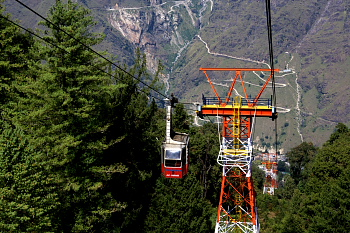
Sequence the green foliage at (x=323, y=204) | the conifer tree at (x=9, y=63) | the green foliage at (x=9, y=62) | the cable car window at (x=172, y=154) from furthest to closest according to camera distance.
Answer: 1. the green foliage at (x=323, y=204)
2. the green foliage at (x=9, y=62)
3. the conifer tree at (x=9, y=63)
4. the cable car window at (x=172, y=154)

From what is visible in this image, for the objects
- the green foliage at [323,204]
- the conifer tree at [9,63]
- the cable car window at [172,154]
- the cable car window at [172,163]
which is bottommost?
the green foliage at [323,204]

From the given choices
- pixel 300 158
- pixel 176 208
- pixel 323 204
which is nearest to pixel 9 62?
pixel 176 208

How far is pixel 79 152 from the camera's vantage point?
23750 millimetres

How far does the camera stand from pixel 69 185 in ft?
71.6

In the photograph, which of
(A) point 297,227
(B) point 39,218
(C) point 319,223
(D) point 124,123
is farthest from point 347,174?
(B) point 39,218

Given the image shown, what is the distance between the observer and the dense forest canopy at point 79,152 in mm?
18328

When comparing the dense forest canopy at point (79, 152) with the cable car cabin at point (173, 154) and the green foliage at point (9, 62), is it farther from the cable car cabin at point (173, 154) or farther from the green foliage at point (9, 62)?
the cable car cabin at point (173, 154)

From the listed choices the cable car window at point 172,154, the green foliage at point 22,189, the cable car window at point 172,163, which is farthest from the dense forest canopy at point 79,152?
the cable car window at point 172,163

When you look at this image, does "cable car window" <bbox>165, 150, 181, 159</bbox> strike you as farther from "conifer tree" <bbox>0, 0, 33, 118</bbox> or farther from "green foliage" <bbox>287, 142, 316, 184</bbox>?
"green foliage" <bbox>287, 142, 316, 184</bbox>

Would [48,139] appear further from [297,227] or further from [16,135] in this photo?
[297,227]

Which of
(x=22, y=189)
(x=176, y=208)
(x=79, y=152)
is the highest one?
(x=79, y=152)

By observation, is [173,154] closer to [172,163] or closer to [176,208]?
[172,163]

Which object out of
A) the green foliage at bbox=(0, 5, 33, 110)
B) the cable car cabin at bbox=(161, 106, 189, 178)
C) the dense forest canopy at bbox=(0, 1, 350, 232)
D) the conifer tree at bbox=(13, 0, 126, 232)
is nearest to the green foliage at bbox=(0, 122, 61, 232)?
the dense forest canopy at bbox=(0, 1, 350, 232)

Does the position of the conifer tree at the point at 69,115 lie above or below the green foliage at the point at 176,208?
above
